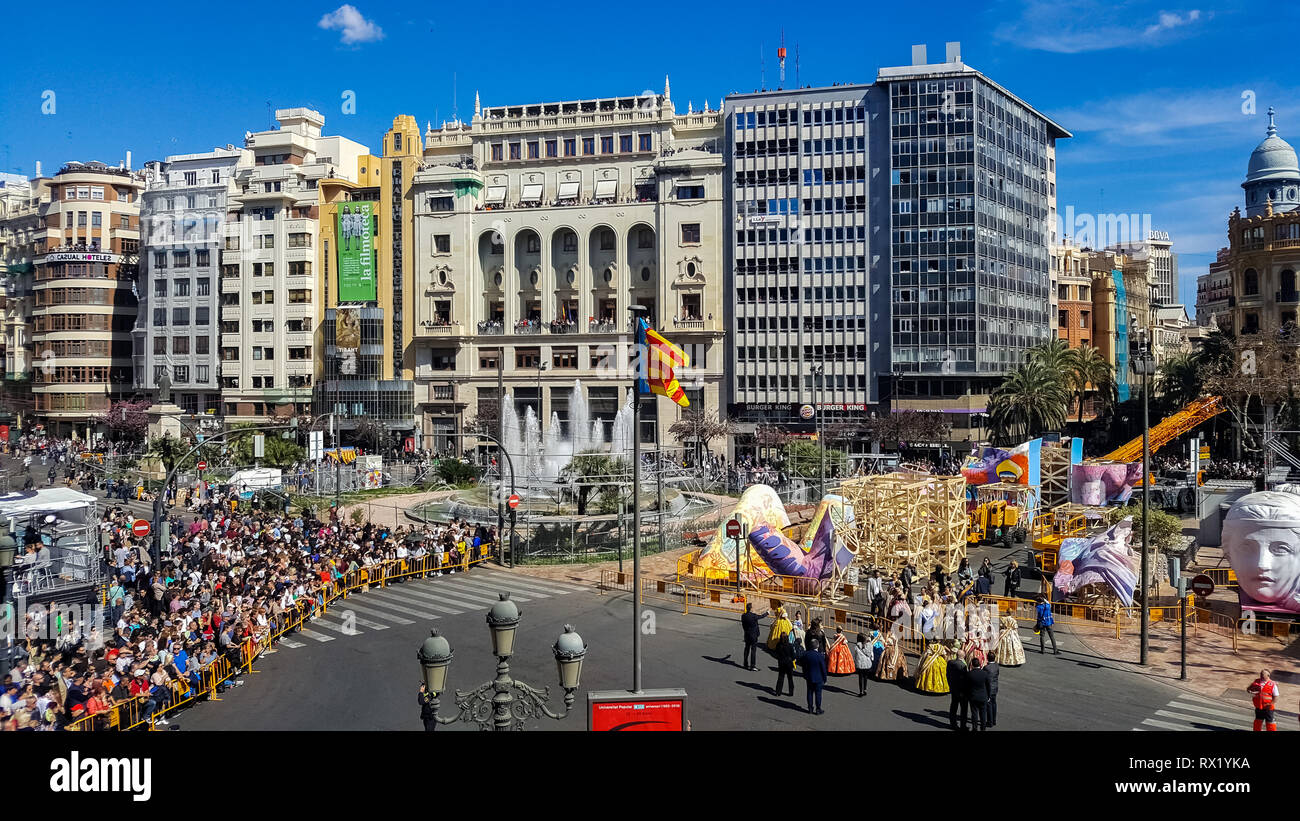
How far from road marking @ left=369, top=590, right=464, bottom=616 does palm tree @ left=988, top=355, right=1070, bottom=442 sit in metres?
47.6

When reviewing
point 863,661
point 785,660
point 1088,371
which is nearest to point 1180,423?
point 1088,371

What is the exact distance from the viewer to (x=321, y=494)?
165ft

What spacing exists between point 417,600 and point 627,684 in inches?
454

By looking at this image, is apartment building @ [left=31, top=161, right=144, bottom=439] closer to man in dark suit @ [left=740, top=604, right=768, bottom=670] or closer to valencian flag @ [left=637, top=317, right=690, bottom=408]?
man in dark suit @ [left=740, top=604, right=768, bottom=670]

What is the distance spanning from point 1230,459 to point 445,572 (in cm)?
5443

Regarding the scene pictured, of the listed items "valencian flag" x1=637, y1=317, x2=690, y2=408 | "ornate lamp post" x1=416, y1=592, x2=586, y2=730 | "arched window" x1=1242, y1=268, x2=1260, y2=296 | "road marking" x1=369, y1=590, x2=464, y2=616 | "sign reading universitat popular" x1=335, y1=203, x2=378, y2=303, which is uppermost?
"sign reading universitat popular" x1=335, y1=203, x2=378, y2=303

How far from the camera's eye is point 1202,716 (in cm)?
1800

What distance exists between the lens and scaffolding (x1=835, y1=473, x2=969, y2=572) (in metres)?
31.3

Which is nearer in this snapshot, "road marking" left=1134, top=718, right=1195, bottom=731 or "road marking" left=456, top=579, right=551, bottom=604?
"road marking" left=1134, top=718, right=1195, bottom=731

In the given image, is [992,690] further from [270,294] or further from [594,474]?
[270,294]

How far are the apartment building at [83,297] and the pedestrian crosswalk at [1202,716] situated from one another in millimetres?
92679

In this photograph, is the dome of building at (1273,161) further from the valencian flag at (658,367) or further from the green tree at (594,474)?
the valencian flag at (658,367)

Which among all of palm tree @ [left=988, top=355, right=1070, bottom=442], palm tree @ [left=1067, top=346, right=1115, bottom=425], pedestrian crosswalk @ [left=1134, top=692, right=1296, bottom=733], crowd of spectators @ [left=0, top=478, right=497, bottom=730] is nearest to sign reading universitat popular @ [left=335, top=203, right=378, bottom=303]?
crowd of spectators @ [left=0, top=478, right=497, bottom=730]
